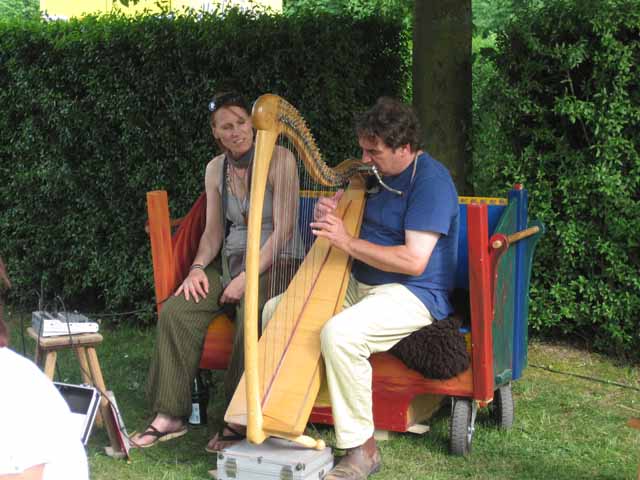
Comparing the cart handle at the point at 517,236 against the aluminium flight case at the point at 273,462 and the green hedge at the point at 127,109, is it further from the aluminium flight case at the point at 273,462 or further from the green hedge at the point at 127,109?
the green hedge at the point at 127,109

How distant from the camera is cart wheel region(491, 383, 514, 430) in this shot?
4.21 metres

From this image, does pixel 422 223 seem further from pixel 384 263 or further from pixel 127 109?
pixel 127 109

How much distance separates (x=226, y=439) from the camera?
396 centimetres

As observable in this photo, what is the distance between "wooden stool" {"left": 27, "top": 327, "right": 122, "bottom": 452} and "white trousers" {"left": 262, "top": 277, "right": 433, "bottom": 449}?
3.16 ft

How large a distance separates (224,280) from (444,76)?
1.66 meters

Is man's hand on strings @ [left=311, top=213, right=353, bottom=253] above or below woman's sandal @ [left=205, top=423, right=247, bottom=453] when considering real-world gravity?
above

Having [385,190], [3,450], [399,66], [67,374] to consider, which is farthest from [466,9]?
[3,450]

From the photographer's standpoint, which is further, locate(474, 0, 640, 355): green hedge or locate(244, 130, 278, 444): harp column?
locate(474, 0, 640, 355): green hedge

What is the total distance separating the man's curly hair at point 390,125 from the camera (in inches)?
149

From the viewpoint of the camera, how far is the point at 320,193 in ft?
14.4

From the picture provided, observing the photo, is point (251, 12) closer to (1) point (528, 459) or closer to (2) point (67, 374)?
(2) point (67, 374)

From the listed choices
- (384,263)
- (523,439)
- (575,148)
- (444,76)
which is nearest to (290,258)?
(384,263)

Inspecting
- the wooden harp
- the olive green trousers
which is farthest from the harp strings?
the olive green trousers

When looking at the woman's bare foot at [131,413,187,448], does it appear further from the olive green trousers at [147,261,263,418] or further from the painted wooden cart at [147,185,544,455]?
the painted wooden cart at [147,185,544,455]
